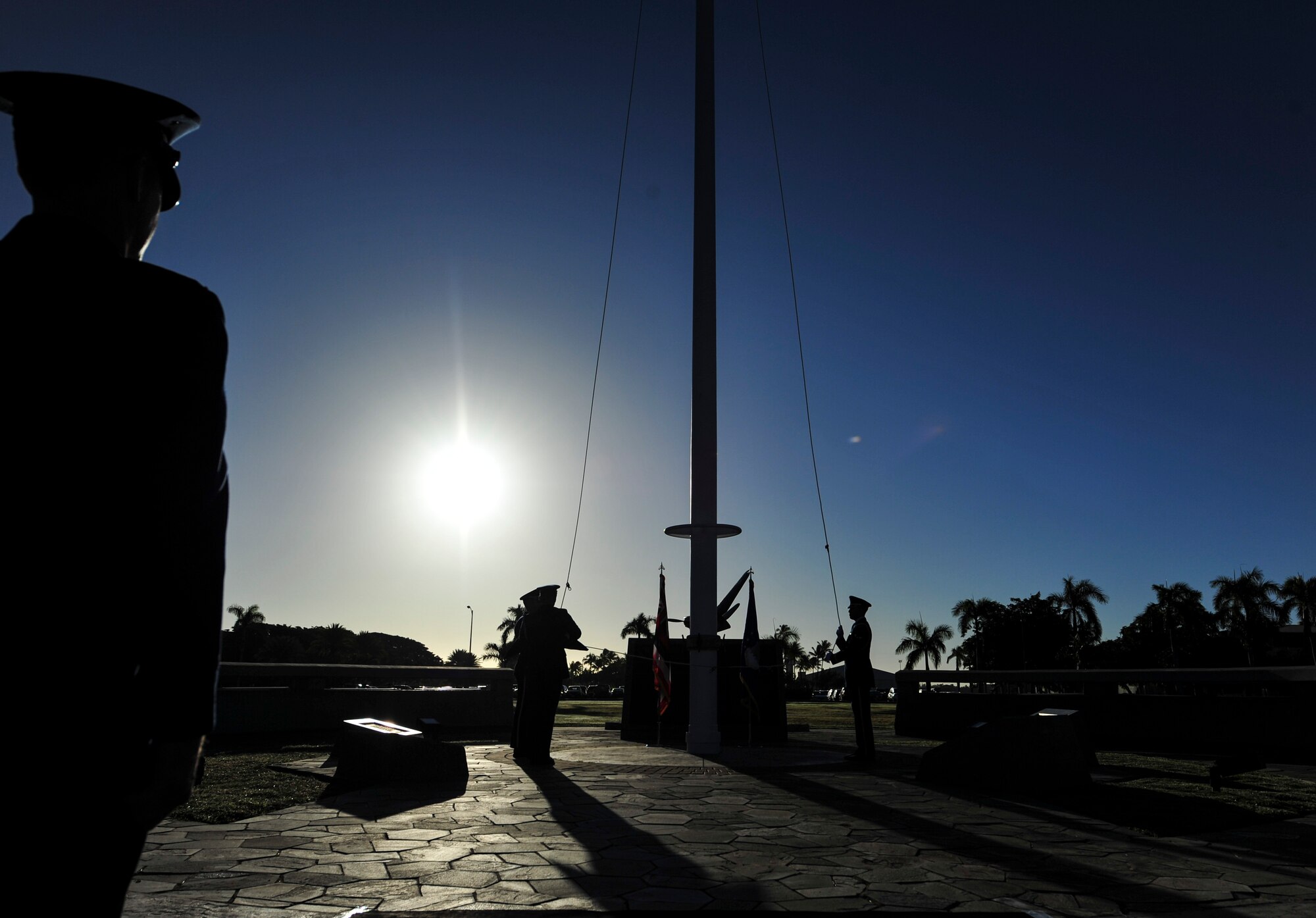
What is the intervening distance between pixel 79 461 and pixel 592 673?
103344 mm

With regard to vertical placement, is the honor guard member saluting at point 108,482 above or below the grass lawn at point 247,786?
above

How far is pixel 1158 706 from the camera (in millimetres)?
13992

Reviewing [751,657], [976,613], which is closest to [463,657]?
[976,613]

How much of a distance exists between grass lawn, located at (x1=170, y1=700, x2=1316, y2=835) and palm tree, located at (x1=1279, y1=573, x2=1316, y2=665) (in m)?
79.2

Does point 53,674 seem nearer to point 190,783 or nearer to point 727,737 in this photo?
point 190,783

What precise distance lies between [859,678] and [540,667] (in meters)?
3.87

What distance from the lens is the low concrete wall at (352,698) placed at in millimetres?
14141

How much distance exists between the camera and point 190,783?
1.52 metres

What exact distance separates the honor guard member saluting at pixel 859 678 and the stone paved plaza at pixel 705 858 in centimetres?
257

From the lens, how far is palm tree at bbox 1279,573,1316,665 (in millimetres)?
74250

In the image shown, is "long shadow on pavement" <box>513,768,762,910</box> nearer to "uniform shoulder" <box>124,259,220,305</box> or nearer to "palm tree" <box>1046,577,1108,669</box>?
"uniform shoulder" <box>124,259,220,305</box>

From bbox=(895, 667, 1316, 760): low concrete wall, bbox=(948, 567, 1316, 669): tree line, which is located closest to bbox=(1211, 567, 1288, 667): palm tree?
bbox=(948, 567, 1316, 669): tree line

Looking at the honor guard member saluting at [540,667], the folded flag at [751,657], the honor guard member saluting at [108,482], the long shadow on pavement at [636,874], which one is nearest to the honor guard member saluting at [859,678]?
the folded flag at [751,657]

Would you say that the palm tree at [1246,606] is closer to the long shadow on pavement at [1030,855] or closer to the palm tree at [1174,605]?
the palm tree at [1174,605]
